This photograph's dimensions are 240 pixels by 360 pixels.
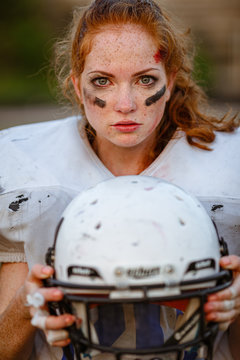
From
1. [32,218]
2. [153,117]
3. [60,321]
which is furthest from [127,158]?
[60,321]

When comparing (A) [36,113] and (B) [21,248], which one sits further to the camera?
(A) [36,113]

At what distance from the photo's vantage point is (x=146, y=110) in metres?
2.28

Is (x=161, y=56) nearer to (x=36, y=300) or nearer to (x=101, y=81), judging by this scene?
(x=101, y=81)

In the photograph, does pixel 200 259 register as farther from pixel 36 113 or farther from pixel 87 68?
pixel 36 113

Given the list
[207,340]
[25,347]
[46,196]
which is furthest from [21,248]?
[207,340]

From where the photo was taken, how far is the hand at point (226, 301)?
1.75 meters

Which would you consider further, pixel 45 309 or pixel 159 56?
pixel 159 56

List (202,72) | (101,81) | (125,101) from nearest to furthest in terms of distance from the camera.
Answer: (125,101), (101,81), (202,72)

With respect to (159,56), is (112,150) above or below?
below

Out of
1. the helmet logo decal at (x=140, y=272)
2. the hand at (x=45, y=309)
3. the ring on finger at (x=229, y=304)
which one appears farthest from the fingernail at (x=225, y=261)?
the hand at (x=45, y=309)

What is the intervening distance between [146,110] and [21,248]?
0.84 meters

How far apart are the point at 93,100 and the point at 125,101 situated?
0.20 m

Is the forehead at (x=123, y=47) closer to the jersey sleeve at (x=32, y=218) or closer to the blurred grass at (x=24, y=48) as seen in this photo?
the jersey sleeve at (x=32, y=218)

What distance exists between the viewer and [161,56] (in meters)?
2.34
